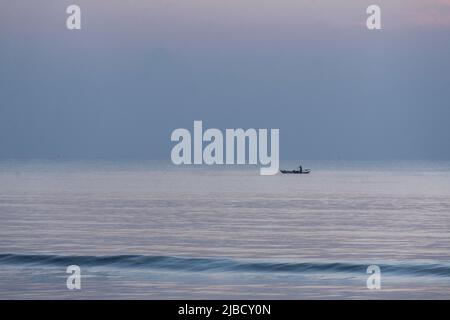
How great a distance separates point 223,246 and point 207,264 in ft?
10.9

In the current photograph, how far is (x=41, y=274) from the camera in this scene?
69.2ft

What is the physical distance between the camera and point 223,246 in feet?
86.1

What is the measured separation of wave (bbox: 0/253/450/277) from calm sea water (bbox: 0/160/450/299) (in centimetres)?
2

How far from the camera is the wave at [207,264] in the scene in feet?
72.8

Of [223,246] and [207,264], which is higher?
[223,246]

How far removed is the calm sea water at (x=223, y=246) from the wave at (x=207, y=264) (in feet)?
0.08

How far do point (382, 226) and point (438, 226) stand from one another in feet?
5.03

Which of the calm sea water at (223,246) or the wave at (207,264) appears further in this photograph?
the wave at (207,264)

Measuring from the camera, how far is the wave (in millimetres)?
22203

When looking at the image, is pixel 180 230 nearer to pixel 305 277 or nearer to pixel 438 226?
pixel 438 226

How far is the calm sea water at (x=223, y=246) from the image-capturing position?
1959 cm

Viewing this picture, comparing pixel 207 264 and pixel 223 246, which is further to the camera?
pixel 223 246

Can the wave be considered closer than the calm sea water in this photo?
No
